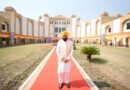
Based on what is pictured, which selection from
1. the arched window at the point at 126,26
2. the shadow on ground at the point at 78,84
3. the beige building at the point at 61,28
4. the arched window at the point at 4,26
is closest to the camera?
the shadow on ground at the point at 78,84

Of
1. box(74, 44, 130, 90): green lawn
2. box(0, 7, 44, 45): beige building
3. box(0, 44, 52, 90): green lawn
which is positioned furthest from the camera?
box(0, 7, 44, 45): beige building

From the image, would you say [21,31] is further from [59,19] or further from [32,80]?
[32,80]

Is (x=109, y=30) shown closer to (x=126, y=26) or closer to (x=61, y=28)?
(x=126, y=26)

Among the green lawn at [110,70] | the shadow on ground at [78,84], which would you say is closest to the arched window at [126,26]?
the green lawn at [110,70]

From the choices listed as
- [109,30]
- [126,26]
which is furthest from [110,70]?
[109,30]

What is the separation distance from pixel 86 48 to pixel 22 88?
7.81 meters

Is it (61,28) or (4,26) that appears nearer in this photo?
(4,26)

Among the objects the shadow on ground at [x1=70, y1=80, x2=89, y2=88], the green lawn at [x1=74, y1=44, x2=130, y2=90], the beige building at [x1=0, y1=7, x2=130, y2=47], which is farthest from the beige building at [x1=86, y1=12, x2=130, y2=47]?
the shadow on ground at [x1=70, y1=80, x2=89, y2=88]

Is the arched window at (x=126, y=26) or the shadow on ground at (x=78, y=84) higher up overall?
the arched window at (x=126, y=26)

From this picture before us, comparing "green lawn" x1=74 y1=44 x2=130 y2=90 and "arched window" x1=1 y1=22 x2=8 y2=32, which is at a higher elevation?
"arched window" x1=1 y1=22 x2=8 y2=32

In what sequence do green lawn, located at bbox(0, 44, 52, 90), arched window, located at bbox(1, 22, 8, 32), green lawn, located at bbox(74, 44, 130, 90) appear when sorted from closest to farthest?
green lawn, located at bbox(0, 44, 52, 90) → green lawn, located at bbox(74, 44, 130, 90) → arched window, located at bbox(1, 22, 8, 32)

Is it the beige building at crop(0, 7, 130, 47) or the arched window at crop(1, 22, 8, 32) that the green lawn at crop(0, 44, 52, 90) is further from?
the arched window at crop(1, 22, 8, 32)

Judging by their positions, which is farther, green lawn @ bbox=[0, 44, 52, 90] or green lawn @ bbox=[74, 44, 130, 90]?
green lawn @ bbox=[74, 44, 130, 90]

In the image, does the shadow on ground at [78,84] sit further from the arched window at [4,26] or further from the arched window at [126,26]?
the arched window at [4,26]
